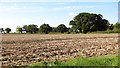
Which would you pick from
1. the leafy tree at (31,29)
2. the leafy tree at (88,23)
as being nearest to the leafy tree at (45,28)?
the leafy tree at (31,29)

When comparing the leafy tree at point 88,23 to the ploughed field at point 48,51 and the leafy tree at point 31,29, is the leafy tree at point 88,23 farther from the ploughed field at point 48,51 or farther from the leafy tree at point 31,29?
the ploughed field at point 48,51

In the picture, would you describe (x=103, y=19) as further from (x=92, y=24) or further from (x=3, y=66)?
(x=3, y=66)

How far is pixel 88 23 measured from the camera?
81.4 metres

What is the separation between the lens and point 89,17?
84250mm

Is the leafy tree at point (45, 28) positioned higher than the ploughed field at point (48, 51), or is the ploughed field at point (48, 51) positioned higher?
the leafy tree at point (45, 28)

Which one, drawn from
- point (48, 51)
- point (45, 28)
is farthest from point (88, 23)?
point (48, 51)

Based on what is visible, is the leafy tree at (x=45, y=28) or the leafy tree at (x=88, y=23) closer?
the leafy tree at (x=88, y=23)

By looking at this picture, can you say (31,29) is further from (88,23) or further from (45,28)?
(88,23)

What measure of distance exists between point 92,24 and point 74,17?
514 inches

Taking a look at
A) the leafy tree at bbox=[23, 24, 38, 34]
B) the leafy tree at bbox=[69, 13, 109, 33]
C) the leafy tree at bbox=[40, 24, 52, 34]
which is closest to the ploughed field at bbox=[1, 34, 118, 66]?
the leafy tree at bbox=[69, 13, 109, 33]

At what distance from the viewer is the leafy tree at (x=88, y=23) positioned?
81.1 m

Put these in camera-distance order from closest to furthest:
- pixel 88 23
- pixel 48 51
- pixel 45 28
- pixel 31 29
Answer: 1. pixel 48 51
2. pixel 88 23
3. pixel 45 28
4. pixel 31 29

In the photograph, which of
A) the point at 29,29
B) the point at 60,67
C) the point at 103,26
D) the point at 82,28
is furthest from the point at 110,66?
the point at 29,29

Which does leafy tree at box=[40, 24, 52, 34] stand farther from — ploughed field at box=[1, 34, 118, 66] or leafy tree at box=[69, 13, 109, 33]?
ploughed field at box=[1, 34, 118, 66]
